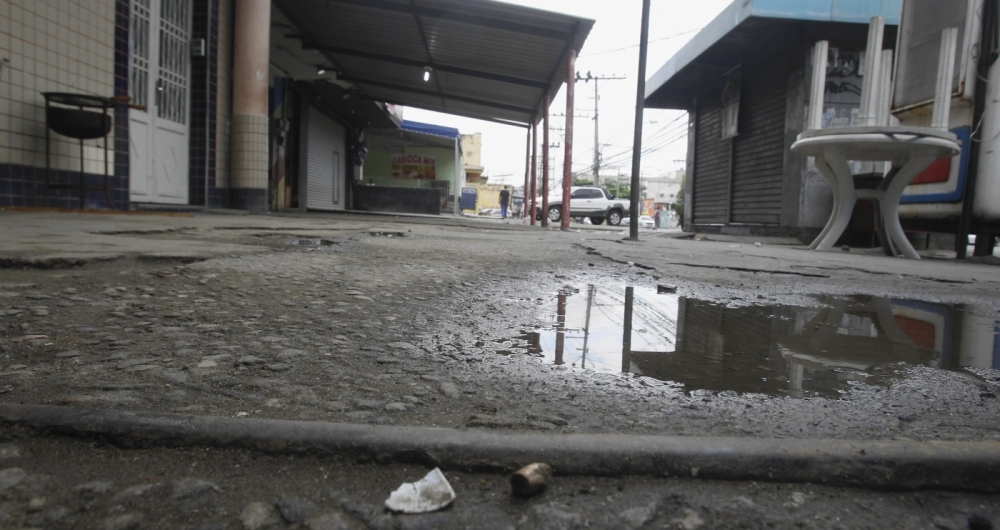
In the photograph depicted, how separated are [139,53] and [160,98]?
653 millimetres

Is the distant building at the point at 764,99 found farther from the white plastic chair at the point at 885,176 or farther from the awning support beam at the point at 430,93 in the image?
the awning support beam at the point at 430,93

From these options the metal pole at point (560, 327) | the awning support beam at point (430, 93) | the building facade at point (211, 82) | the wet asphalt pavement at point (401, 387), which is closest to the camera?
the wet asphalt pavement at point (401, 387)

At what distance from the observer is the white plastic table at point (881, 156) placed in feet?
16.4

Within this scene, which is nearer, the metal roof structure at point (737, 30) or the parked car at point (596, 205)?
the metal roof structure at point (737, 30)

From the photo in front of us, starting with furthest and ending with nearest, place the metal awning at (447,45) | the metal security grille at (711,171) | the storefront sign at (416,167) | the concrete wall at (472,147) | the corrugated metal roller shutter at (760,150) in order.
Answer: the concrete wall at (472,147) → the storefront sign at (416,167) → the metal security grille at (711,171) → the corrugated metal roller shutter at (760,150) → the metal awning at (447,45)

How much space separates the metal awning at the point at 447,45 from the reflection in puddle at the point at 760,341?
6.99m

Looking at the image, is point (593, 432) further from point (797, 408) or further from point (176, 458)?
point (176, 458)

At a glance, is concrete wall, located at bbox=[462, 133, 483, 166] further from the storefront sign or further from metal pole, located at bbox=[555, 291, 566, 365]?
metal pole, located at bbox=[555, 291, 566, 365]

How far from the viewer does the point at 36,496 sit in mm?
707

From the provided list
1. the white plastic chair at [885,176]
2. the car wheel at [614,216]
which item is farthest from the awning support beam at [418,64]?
the car wheel at [614,216]

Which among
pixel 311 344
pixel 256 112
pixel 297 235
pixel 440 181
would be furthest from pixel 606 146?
pixel 311 344

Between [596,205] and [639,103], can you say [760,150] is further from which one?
[596,205]

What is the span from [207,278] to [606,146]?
4334cm

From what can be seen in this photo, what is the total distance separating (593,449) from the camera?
81 cm
